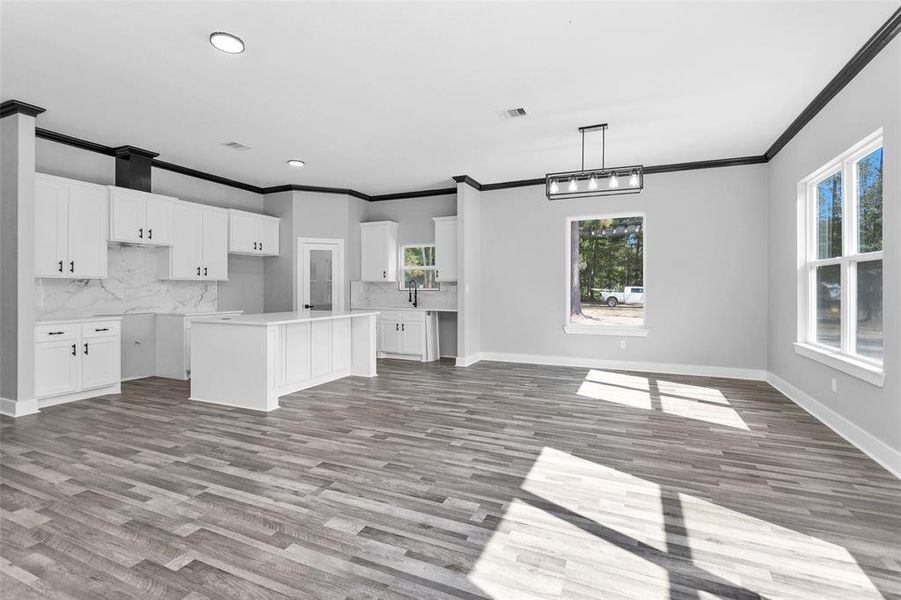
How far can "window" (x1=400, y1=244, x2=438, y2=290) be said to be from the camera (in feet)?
25.5

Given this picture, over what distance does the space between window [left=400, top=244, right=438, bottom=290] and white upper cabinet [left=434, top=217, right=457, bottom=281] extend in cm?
29

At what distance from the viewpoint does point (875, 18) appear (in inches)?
112

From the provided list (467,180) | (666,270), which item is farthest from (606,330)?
(467,180)

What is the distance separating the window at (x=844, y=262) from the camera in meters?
3.34

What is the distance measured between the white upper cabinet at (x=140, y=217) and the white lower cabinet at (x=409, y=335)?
3.31 m

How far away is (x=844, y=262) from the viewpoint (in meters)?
3.75

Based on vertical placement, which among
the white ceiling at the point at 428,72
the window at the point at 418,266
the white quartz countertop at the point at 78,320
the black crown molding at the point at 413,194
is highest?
the black crown molding at the point at 413,194

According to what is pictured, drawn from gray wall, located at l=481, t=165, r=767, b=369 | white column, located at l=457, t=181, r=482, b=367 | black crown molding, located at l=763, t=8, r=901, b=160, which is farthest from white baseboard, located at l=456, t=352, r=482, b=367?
black crown molding, located at l=763, t=8, r=901, b=160

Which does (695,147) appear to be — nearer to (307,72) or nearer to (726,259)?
(726,259)

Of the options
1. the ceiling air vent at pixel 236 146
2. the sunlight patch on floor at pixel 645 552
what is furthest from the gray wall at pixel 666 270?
the sunlight patch on floor at pixel 645 552

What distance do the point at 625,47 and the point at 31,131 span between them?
5.27 metres

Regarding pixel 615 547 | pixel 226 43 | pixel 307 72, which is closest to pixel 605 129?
pixel 307 72

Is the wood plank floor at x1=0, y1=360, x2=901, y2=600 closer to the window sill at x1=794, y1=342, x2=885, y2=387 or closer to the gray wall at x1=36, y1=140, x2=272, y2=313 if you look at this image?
the window sill at x1=794, y1=342, x2=885, y2=387

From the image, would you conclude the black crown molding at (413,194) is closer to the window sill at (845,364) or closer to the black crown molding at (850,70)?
the black crown molding at (850,70)
